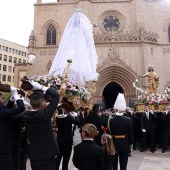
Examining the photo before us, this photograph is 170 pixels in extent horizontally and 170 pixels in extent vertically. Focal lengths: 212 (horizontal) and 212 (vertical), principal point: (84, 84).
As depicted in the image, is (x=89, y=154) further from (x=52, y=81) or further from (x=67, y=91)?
(x=52, y=81)

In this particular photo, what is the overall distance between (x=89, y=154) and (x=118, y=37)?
23047mm

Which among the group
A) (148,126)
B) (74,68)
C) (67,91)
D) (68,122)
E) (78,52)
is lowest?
(148,126)

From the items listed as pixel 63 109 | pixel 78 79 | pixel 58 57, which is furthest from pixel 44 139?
pixel 58 57

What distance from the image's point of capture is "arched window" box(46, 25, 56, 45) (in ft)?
93.3

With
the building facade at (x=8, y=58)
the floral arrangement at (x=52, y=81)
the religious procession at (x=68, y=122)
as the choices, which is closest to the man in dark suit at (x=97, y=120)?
the religious procession at (x=68, y=122)

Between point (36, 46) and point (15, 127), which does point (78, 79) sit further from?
point (36, 46)

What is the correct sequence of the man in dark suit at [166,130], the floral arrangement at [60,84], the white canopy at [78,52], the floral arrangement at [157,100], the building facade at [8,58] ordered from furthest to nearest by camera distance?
the building facade at [8,58], the floral arrangement at [157,100], the man in dark suit at [166,130], the white canopy at [78,52], the floral arrangement at [60,84]

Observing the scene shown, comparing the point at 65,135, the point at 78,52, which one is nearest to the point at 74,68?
the point at 78,52

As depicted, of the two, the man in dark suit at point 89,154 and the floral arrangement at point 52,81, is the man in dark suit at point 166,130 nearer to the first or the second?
the floral arrangement at point 52,81

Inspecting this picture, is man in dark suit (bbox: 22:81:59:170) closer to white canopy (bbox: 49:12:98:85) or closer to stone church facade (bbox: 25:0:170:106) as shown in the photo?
white canopy (bbox: 49:12:98:85)

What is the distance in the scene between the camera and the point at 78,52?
7.57 meters

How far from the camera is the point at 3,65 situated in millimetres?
50750

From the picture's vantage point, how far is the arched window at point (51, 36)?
28425 mm

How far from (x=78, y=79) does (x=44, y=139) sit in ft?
13.6
